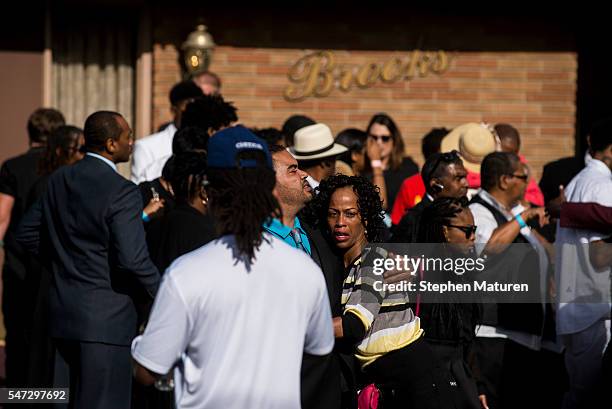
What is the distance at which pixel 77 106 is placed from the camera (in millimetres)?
10891

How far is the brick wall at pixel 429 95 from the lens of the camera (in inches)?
422

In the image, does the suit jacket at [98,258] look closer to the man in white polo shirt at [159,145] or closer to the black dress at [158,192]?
the black dress at [158,192]

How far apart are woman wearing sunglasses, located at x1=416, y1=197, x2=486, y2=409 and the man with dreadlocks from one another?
6.67 ft

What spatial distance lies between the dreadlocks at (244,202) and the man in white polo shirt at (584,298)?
3684 mm

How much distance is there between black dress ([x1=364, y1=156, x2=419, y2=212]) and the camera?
8461 millimetres

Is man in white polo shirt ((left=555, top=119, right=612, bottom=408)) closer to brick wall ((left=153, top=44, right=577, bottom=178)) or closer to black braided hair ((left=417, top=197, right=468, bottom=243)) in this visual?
black braided hair ((left=417, top=197, right=468, bottom=243))

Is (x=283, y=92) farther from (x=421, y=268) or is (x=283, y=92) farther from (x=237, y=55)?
(x=421, y=268)

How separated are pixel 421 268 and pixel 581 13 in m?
6.25

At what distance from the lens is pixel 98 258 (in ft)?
18.2

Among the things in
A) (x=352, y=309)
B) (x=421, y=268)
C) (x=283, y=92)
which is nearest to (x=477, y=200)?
(x=421, y=268)

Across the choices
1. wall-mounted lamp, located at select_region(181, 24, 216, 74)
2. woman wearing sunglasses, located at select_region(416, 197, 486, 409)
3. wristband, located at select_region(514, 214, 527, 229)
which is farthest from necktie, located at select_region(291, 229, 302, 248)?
wall-mounted lamp, located at select_region(181, 24, 216, 74)

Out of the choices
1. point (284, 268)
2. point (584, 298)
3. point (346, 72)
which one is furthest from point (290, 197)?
point (346, 72)

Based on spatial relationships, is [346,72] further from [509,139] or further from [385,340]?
[385,340]

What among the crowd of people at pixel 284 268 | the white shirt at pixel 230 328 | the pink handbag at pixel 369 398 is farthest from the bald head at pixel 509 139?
the white shirt at pixel 230 328
